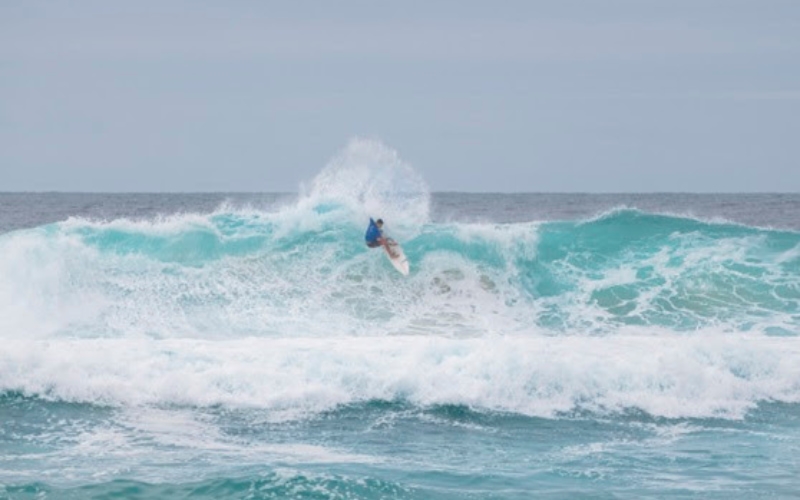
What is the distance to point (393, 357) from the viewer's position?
492 inches

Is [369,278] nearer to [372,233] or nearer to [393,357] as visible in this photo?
[372,233]

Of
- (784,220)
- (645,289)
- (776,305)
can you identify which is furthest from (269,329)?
(784,220)

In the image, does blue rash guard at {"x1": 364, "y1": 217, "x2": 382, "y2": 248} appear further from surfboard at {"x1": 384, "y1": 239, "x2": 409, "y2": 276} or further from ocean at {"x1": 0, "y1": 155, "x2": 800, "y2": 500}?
ocean at {"x1": 0, "y1": 155, "x2": 800, "y2": 500}

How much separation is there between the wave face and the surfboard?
0.16 m

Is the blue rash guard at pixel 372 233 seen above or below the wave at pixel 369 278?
above

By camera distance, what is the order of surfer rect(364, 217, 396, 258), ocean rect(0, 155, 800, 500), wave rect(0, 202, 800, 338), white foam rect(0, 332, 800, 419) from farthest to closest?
surfer rect(364, 217, 396, 258), wave rect(0, 202, 800, 338), white foam rect(0, 332, 800, 419), ocean rect(0, 155, 800, 500)

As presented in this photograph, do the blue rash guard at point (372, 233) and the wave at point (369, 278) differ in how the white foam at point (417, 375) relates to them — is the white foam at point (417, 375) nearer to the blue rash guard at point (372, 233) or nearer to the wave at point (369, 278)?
the wave at point (369, 278)

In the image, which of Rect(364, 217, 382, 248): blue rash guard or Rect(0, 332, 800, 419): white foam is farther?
Rect(364, 217, 382, 248): blue rash guard

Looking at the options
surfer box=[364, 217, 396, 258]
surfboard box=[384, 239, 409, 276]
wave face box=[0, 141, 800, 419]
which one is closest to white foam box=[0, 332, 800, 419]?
wave face box=[0, 141, 800, 419]

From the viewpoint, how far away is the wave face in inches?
457

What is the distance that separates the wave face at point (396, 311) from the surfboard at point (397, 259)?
0.16m

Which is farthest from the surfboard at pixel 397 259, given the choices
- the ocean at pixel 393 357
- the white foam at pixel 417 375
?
the white foam at pixel 417 375

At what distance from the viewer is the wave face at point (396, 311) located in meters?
11.6

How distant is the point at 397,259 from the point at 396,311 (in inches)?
68.1
